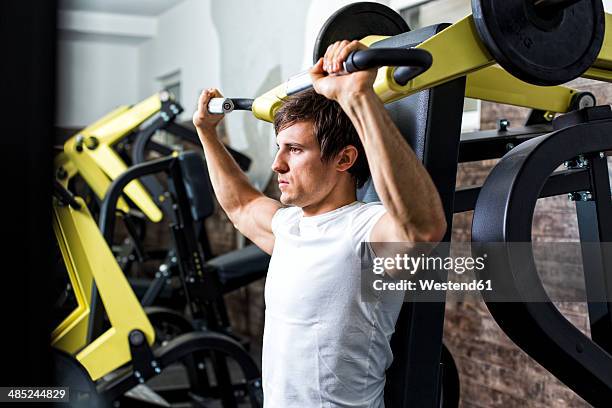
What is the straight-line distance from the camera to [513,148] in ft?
4.05

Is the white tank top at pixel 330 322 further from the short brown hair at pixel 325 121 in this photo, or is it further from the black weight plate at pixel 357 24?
the black weight plate at pixel 357 24

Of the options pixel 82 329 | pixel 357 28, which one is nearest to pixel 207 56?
pixel 82 329

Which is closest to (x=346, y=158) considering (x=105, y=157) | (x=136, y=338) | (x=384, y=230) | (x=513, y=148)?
(x=384, y=230)

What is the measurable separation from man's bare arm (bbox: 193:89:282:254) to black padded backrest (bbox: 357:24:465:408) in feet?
1.13

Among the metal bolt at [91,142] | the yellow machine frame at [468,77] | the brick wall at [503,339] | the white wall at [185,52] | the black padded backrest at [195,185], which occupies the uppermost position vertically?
the white wall at [185,52]

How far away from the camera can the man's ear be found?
120 cm

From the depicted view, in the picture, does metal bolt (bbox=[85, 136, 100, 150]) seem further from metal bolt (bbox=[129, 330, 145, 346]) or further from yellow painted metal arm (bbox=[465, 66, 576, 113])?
yellow painted metal arm (bbox=[465, 66, 576, 113])

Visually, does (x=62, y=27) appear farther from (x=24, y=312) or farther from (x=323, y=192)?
(x=323, y=192)

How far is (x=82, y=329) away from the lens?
257 cm

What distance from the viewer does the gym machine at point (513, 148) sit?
42.3 inches

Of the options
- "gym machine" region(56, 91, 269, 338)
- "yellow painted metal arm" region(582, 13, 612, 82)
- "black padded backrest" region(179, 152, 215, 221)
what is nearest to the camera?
"yellow painted metal arm" region(582, 13, 612, 82)

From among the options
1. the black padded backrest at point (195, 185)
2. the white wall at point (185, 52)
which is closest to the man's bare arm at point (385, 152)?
the black padded backrest at point (195, 185)

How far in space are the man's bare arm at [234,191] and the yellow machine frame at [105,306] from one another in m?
1.10

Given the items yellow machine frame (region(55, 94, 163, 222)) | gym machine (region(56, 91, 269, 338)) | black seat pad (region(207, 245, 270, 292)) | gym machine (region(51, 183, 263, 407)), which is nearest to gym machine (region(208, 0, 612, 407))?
gym machine (region(51, 183, 263, 407))
